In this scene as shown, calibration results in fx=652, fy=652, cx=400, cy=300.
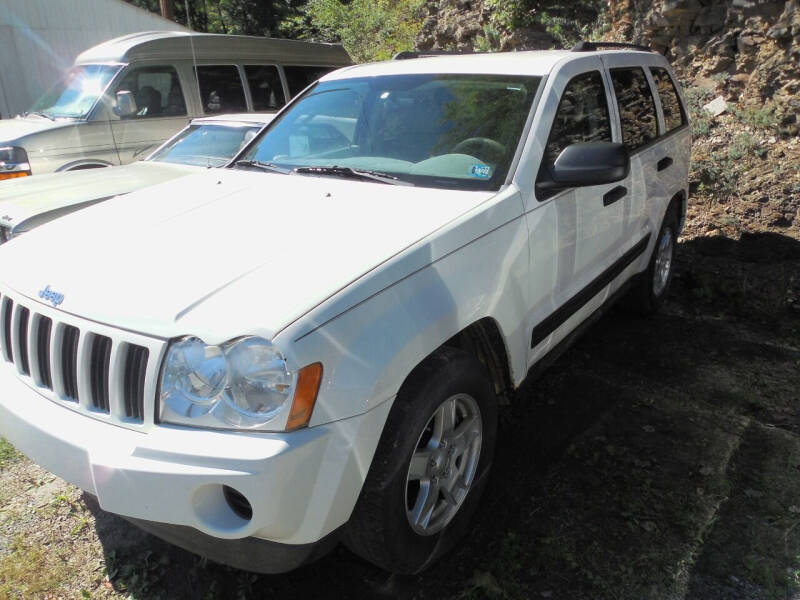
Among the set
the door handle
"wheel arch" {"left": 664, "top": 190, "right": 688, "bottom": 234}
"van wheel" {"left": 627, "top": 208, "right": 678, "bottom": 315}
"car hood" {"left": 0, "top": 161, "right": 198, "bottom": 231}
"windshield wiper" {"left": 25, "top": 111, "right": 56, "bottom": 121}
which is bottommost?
"van wheel" {"left": 627, "top": 208, "right": 678, "bottom": 315}

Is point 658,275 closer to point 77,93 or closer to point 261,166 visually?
point 261,166

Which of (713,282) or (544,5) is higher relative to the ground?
(544,5)

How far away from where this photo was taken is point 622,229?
3719 mm

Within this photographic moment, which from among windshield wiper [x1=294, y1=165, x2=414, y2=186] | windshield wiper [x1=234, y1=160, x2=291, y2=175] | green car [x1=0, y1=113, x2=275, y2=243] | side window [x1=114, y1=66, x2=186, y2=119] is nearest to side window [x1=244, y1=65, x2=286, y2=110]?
side window [x1=114, y1=66, x2=186, y2=119]

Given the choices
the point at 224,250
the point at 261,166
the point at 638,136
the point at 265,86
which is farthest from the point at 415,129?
the point at 265,86

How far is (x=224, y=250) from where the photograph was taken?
2.30 meters

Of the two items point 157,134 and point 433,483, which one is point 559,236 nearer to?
point 433,483

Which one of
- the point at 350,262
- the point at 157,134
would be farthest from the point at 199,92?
the point at 350,262

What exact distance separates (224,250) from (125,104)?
5998 mm

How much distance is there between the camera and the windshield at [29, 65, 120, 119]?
7.38 m

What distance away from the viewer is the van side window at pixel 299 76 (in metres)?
9.25

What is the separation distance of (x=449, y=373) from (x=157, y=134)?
6.75 meters

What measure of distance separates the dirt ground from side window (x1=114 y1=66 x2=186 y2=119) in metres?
5.51

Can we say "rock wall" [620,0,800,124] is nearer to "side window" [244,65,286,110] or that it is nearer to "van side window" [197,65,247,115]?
"side window" [244,65,286,110]
